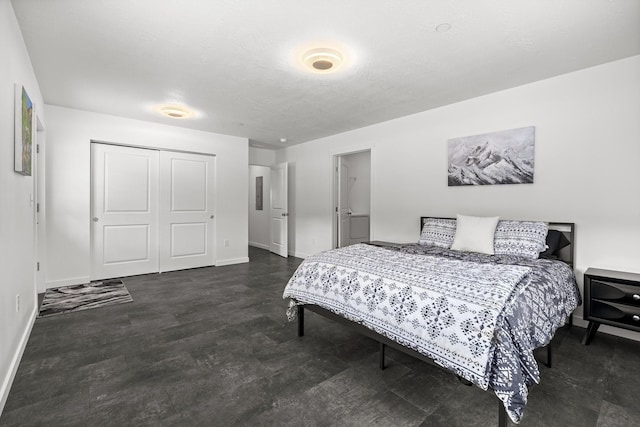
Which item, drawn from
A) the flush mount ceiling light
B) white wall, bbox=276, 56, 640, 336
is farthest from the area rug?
white wall, bbox=276, 56, 640, 336

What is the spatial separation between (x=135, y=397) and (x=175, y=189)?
A: 394 centimetres

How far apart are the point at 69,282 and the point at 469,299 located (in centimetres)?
513

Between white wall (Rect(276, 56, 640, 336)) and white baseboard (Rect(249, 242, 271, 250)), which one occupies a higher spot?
white wall (Rect(276, 56, 640, 336))

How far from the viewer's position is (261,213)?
25.7ft

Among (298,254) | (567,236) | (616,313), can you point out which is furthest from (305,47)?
(298,254)

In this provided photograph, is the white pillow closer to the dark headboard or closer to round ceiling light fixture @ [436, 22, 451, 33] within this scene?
the dark headboard

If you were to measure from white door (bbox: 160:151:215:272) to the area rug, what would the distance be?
3.31 feet

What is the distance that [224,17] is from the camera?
2102 millimetres

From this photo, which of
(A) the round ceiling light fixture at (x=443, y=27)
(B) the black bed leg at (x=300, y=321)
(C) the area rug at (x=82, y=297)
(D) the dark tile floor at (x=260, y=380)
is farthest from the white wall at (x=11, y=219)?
(A) the round ceiling light fixture at (x=443, y=27)

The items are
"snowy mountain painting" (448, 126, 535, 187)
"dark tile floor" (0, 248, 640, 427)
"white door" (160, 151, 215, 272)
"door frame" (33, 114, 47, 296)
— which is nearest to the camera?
"dark tile floor" (0, 248, 640, 427)

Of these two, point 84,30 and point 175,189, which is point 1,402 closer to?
point 84,30

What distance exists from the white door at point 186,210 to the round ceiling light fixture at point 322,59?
136 inches

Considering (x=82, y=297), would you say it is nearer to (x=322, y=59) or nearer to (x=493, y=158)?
(x=322, y=59)

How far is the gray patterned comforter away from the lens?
4.77 feet
